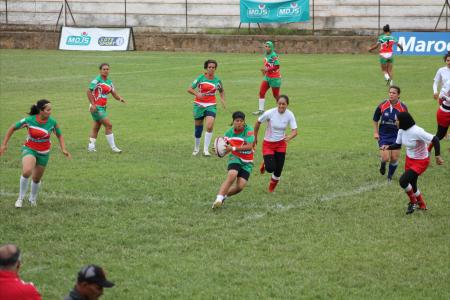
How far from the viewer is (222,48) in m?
47.1

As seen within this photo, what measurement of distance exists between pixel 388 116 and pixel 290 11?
112 feet

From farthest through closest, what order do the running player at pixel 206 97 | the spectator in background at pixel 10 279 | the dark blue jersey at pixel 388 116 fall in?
the running player at pixel 206 97 < the dark blue jersey at pixel 388 116 < the spectator in background at pixel 10 279

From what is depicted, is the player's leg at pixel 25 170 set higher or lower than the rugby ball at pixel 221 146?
lower

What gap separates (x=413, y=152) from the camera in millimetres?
13383

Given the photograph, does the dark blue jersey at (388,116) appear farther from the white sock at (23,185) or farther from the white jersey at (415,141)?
the white sock at (23,185)

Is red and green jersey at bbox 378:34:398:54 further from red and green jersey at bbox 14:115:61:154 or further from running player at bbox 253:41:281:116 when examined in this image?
red and green jersey at bbox 14:115:61:154

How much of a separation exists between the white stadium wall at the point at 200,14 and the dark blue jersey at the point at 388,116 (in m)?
32.6

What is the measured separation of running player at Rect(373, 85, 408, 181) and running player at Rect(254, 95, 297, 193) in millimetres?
1820

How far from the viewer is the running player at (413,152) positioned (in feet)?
43.2

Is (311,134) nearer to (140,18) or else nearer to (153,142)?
(153,142)

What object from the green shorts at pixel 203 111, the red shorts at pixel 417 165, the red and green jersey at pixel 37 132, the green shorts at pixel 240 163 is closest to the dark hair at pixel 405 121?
the red shorts at pixel 417 165

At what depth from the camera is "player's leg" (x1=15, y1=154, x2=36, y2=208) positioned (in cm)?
1359

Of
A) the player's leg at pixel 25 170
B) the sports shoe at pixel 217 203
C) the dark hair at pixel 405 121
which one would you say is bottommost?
the sports shoe at pixel 217 203

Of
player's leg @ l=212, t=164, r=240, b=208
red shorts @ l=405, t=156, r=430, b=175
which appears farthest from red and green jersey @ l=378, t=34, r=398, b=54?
player's leg @ l=212, t=164, r=240, b=208
